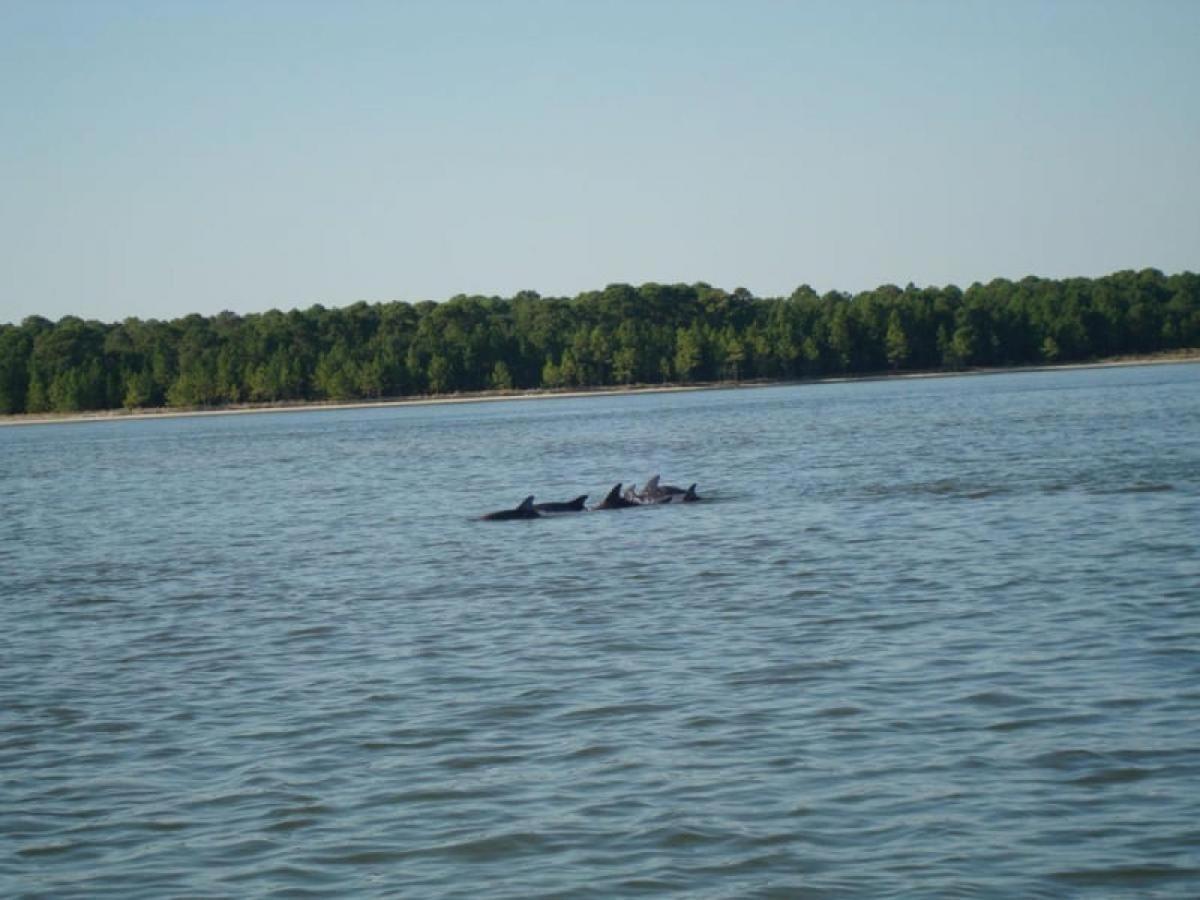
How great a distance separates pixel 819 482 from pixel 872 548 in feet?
51.7

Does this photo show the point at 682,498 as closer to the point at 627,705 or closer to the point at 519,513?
the point at 519,513

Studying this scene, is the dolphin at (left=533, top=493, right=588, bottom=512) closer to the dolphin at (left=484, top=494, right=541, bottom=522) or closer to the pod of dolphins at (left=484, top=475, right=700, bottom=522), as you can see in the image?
the pod of dolphins at (left=484, top=475, right=700, bottom=522)

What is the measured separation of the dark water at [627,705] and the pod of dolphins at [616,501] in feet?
3.35

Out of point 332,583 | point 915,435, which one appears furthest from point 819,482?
point 915,435

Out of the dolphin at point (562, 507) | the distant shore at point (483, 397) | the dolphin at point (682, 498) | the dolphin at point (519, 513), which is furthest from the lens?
the distant shore at point (483, 397)

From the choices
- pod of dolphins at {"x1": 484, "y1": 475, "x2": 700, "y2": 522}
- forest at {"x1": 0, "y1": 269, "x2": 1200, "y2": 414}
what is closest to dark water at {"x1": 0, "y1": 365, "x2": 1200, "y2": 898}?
pod of dolphins at {"x1": 484, "y1": 475, "x2": 700, "y2": 522}

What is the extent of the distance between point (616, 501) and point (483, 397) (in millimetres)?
159744

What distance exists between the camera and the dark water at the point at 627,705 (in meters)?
11.1

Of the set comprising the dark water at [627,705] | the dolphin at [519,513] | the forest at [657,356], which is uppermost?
the forest at [657,356]

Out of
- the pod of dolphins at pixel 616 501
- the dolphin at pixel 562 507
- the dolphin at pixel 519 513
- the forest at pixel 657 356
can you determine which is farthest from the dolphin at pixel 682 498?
the forest at pixel 657 356

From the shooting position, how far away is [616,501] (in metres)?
38.2

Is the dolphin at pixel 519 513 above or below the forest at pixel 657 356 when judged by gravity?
below

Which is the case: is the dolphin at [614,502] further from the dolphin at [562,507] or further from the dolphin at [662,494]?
the dolphin at [662,494]

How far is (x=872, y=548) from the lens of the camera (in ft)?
88.6
